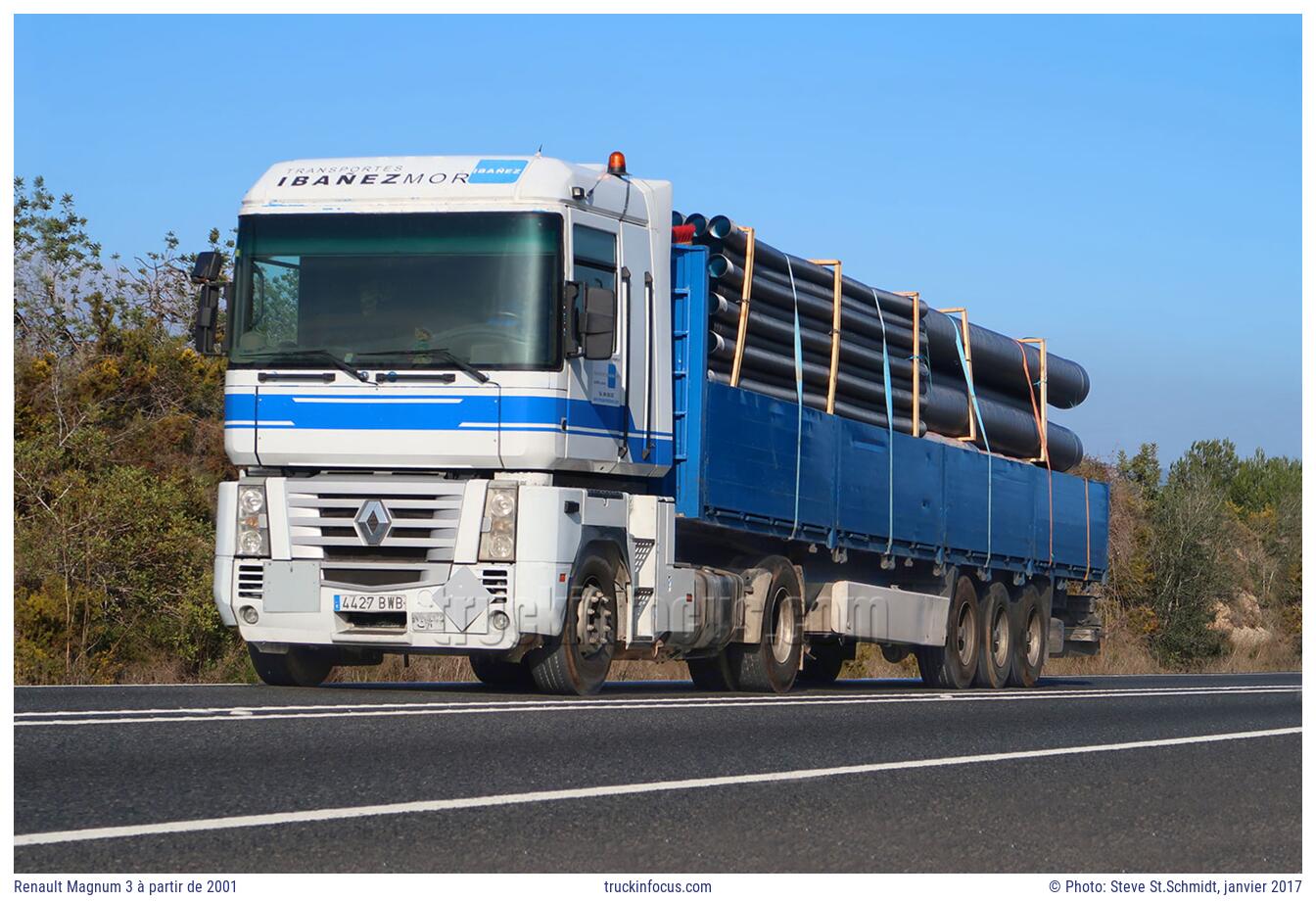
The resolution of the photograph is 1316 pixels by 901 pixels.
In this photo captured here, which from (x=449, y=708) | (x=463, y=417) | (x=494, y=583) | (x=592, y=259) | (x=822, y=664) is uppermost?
(x=592, y=259)

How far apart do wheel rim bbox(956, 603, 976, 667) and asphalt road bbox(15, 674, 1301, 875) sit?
7.53 metres

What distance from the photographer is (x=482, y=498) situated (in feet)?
45.3

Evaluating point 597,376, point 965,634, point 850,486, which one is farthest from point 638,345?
point 965,634

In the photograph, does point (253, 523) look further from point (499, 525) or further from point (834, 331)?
point (834, 331)

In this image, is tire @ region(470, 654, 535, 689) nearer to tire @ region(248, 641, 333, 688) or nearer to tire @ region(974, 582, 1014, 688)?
tire @ region(248, 641, 333, 688)

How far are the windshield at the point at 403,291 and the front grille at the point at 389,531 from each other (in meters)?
0.85

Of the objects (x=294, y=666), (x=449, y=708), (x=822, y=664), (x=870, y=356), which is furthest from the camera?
(x=822, y=664)

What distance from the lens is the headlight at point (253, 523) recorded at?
556 inches

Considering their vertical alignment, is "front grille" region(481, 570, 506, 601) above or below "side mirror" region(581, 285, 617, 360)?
below

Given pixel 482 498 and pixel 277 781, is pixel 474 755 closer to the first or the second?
pixel 277 781

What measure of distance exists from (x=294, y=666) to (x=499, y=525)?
2.35 m

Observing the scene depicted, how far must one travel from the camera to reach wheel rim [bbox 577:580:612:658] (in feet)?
46.9

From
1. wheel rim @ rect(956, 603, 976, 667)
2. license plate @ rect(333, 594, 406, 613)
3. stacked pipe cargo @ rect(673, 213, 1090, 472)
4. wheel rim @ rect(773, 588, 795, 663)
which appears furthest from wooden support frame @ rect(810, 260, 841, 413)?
license plate @ rect(333, 594, 406, 613)

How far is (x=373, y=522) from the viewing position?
45.6 ft
